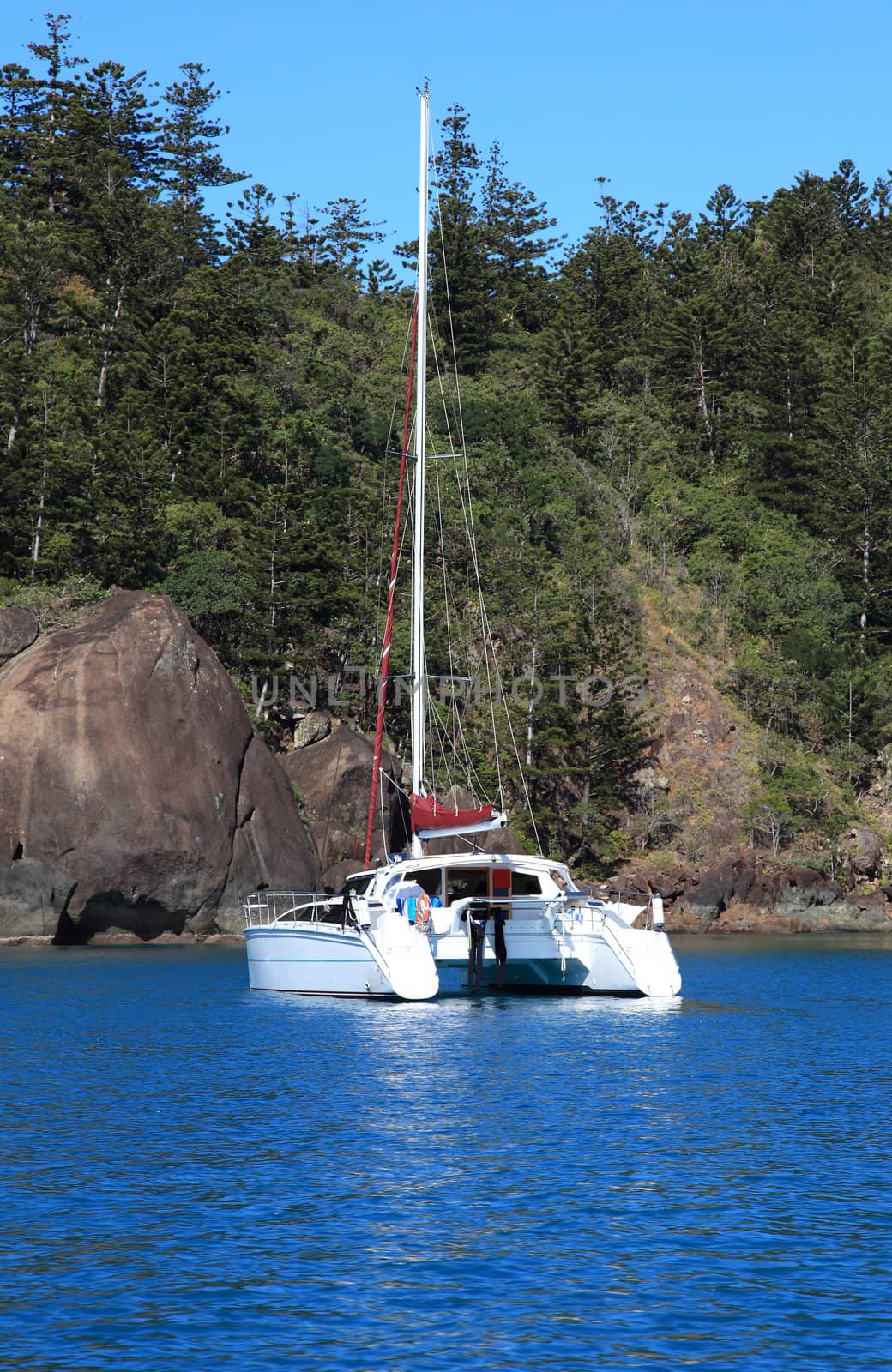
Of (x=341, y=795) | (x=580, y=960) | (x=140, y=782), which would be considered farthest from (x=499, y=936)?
(x=341, y=795)

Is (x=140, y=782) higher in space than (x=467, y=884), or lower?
higher

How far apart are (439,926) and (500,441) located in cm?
4436

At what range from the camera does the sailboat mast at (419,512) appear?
31750mm

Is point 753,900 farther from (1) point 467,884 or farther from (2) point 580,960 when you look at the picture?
(2) point 580,960

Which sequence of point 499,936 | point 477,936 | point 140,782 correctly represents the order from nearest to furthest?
point 499,936 → point 477,936 → point 140,782

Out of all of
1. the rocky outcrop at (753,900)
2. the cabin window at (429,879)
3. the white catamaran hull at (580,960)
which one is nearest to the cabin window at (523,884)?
the white catamaran hull at (580,960)

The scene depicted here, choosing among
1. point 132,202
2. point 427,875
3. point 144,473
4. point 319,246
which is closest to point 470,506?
point 144,473

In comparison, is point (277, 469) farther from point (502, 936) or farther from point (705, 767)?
point (502, 936)

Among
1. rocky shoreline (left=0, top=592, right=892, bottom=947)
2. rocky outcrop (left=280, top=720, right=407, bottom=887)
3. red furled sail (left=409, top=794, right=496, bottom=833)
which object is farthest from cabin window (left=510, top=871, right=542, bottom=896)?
rocky outcrop (left=280, top=720, right=407, bottom=887)

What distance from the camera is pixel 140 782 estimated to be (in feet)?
154

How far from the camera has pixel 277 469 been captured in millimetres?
67000

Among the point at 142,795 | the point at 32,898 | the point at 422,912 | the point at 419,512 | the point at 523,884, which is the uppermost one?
the point at 419,512

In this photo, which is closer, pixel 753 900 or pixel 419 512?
pixel 419 512

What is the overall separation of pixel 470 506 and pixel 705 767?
1564cm
